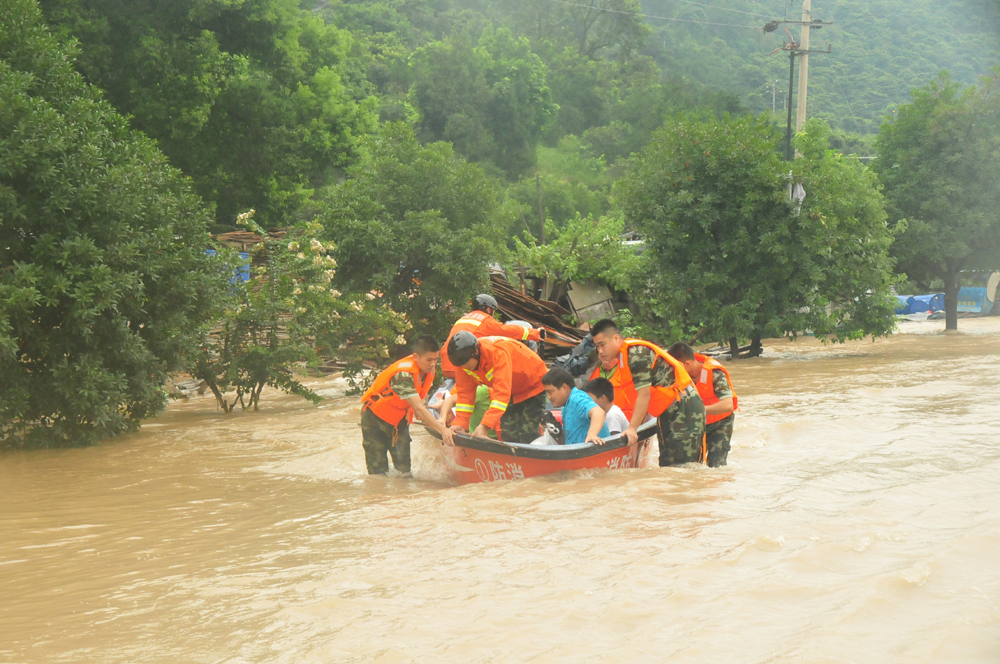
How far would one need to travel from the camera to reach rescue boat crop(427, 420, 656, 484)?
7242 millimetres

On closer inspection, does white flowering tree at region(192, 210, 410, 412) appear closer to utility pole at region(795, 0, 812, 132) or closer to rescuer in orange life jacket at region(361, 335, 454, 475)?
rescuer in orange life jacket at region(361, 335, 454, 475)

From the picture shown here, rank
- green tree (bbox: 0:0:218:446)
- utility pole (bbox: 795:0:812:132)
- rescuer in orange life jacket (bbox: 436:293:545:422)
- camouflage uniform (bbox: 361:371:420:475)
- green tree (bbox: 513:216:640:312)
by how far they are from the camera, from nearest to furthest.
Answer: camouflage uniform (bbox: 361:371:420:475)
rescuer in orange life jacket (bbox: 436:293:545:422)
green tree (bbox: 0:0:218:446)
green tree (bbox: 513:216:640:312)
utility pole (bbox: 795:0:812:132)

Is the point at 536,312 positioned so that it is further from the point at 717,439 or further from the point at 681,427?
the point at 681,427

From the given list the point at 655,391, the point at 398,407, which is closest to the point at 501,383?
the point at 398,407

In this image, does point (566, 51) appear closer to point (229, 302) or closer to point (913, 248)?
point (913, 248)

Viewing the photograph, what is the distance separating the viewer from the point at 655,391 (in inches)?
293

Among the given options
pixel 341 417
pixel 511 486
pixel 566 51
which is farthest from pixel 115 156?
pixel 566 51

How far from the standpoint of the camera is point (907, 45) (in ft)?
239

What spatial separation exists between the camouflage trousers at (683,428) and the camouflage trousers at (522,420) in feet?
3.79

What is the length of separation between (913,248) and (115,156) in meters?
21.0

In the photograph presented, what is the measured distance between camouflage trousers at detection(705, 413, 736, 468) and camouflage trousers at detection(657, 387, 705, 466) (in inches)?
14.7

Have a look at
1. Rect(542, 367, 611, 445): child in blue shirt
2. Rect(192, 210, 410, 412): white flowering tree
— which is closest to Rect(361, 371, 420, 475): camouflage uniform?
Rect(542, 367, 611, 445): child in blue shirt

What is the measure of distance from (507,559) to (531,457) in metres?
1.79

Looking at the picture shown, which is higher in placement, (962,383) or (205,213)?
(205,213)
